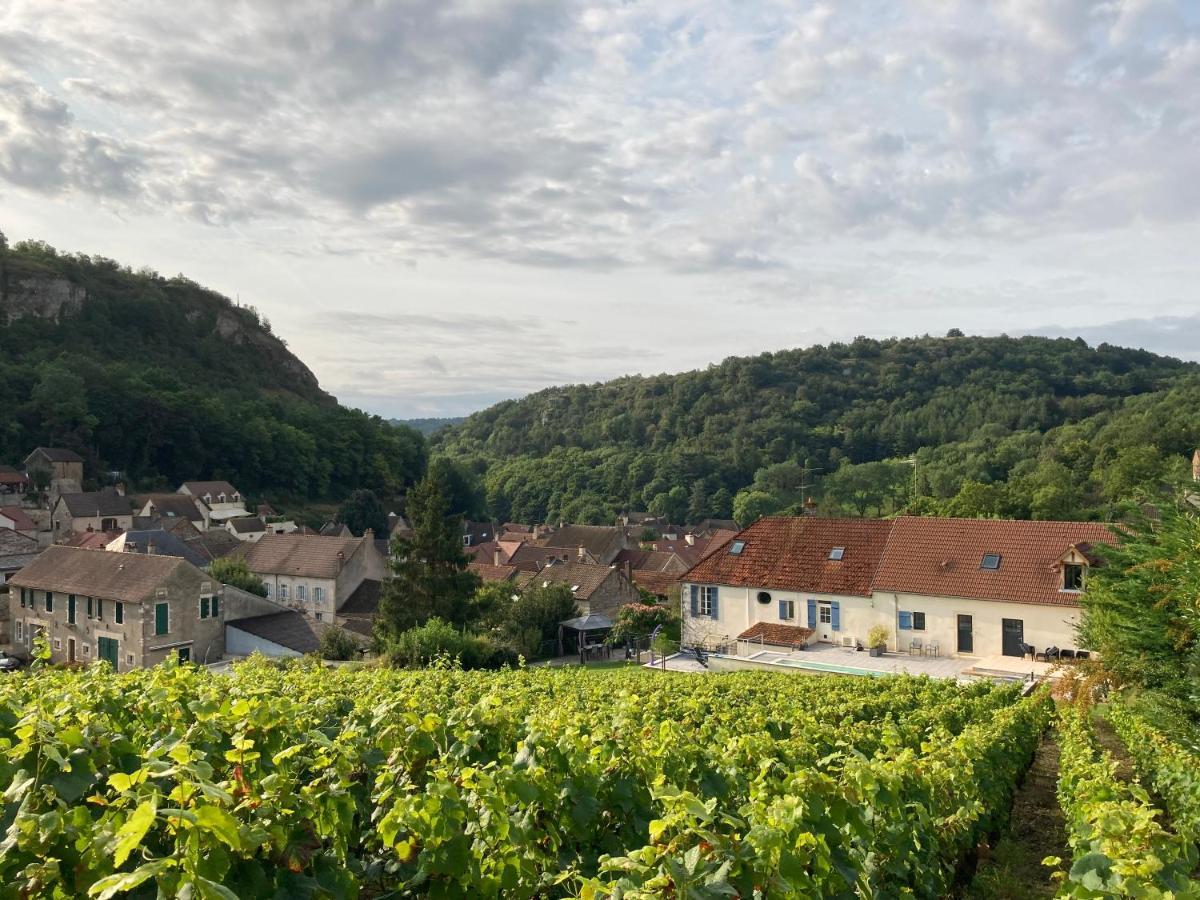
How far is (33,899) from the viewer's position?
295 cm

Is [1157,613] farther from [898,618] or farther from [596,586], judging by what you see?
[596,586]

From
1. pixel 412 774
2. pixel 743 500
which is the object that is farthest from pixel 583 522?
pixel 412 774

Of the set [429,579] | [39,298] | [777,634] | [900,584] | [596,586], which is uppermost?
[39,298]

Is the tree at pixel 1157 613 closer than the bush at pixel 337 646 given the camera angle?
Yes

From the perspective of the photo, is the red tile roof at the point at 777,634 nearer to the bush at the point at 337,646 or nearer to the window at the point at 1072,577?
the window at the point at 1072,577

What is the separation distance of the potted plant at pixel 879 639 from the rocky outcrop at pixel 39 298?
136 metres

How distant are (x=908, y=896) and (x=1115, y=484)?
70738 millimetres

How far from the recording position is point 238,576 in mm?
44156

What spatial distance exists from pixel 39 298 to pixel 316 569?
111 metres

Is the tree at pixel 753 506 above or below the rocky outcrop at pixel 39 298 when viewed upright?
below

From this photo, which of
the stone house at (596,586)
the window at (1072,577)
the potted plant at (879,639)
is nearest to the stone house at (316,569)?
the stone house at (596,586)

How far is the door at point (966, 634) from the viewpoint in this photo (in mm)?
29734

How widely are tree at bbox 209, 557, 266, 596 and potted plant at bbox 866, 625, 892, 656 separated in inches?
1233

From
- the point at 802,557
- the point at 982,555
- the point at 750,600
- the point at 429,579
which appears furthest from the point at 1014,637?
the point at 429,579
